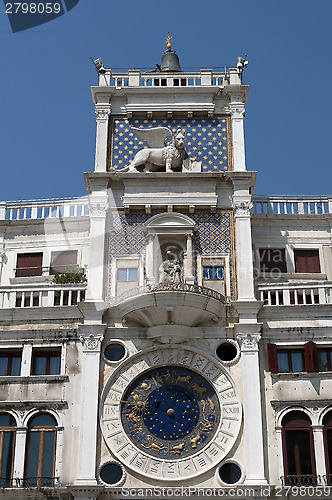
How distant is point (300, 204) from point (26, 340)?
12244 millimetres

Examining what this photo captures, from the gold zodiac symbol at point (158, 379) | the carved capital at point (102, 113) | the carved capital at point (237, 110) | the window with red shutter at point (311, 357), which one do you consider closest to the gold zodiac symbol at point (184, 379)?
the gold zodiac symbol at point (158, 379)

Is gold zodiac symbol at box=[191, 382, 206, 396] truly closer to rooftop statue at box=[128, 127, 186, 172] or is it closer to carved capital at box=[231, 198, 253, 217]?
carved capital at box=[231, 198, 253, 217]

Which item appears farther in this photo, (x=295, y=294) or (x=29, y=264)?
(x=29, y=264)

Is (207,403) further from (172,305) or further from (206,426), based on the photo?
(172,305)

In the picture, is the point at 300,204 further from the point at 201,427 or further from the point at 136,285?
the point at 201,427

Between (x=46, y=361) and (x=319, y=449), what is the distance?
978 cm

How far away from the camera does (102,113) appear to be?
3253 cm

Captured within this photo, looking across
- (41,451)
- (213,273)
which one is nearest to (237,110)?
(213,273)

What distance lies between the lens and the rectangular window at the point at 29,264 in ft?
107

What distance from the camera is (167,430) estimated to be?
27031 mm

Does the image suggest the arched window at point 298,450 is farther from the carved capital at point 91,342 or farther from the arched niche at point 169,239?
the carved capital at point 91,342

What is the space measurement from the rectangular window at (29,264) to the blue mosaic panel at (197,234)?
3.94 metres

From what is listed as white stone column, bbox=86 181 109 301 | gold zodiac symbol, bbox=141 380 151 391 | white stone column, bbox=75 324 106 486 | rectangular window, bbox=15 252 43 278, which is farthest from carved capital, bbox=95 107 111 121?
gold zodiac symbol, bbox=141 380 151 391

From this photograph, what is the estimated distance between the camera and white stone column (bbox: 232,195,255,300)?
95.1 ft
